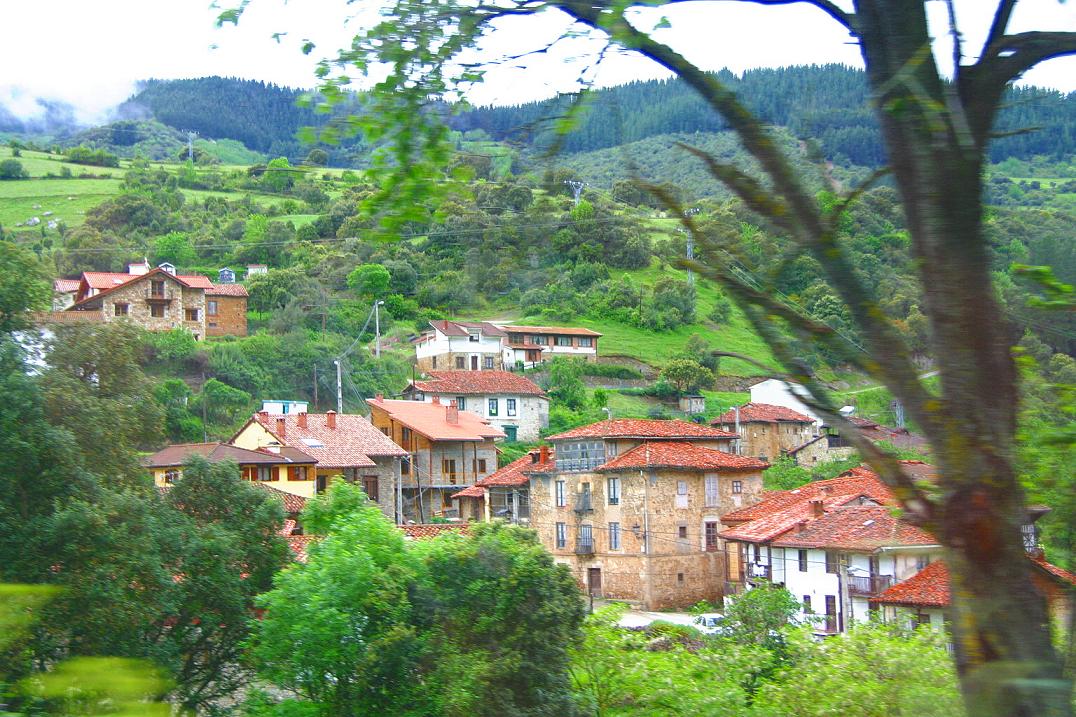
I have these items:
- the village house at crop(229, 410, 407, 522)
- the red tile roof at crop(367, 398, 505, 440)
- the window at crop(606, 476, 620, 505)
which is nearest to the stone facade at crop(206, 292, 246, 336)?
the red tile roof at crop(367, 398, 505, 440)

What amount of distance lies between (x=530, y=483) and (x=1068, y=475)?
106ft

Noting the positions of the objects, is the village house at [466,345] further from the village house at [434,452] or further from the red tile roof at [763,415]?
the red tile roof at [763,415]

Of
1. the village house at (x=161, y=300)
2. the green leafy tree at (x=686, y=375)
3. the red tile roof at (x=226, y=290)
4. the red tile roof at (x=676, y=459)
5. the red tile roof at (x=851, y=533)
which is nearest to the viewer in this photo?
the red tile roof at (x=851, y=533)

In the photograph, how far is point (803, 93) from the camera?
9.82ft

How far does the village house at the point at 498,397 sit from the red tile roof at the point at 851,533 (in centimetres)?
2081

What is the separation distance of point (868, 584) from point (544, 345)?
100ft

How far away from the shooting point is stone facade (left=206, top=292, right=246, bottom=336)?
164 feet

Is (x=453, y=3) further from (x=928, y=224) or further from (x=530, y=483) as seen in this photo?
(x=530, y=483)

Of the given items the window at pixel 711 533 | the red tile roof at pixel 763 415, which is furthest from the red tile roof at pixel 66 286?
the window at pixel 711 533

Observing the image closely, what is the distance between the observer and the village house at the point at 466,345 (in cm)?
5041

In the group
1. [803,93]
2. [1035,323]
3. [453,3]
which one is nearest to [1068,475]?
[1035,323]

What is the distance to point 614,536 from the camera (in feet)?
104

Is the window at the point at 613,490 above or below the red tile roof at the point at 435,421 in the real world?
below

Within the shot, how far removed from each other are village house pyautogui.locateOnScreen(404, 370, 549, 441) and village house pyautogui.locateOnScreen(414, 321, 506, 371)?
15.6ft
